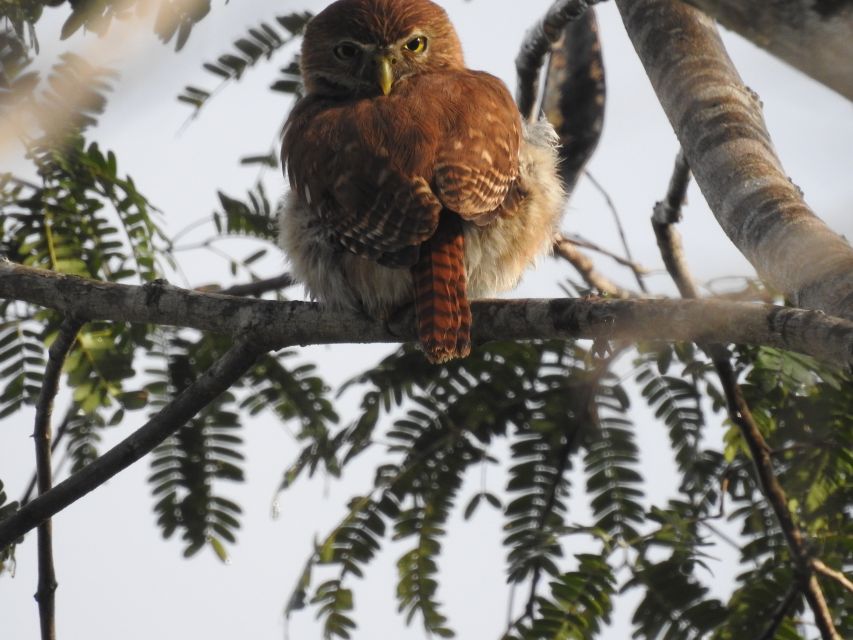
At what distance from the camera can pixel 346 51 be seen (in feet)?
14.0

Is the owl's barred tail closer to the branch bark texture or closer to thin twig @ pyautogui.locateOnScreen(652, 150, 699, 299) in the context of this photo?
thin twig @ pyautogui.locateOnScreen(652, 150, 699, 299)

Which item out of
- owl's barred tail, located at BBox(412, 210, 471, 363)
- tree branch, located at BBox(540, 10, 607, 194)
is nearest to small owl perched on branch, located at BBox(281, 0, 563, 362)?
owl's barred tail, located at BBox(412, 210, 471, 363)

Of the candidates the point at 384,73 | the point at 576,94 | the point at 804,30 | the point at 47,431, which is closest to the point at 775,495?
the point at 384,73

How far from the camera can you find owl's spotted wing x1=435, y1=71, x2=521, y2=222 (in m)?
3.27

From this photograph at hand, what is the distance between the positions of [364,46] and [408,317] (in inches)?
52.7

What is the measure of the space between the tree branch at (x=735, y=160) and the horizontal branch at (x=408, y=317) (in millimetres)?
79

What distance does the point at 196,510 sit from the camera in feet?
12.3

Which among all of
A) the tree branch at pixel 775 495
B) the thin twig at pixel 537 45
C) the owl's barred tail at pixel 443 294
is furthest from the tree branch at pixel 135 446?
the thin twig at pixel 537 45

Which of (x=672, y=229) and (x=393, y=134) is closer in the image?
(x=393, y=134)

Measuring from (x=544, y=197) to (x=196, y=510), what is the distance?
60.2 inches

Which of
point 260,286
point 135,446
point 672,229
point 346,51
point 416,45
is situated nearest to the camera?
point 135,446

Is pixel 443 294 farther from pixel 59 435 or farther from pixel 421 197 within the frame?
pixel 59 435

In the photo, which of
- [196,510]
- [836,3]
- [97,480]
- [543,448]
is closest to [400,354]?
[543,448]

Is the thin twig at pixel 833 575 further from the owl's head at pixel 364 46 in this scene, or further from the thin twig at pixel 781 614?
the owl's head at pixel 364 46
